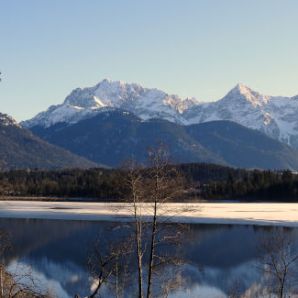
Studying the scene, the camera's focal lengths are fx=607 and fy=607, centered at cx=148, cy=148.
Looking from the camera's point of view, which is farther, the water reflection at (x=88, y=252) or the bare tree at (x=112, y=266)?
the water reflection at (x=88, y=252)

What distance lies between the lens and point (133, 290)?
3472 centimetres

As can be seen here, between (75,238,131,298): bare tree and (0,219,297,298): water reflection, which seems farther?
(0,219,297,298): water reflection

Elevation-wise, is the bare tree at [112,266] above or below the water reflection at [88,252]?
above

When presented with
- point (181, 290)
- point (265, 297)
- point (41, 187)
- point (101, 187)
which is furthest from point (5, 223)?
point (41, 187)

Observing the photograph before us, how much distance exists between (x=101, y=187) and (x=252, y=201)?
40.3 m

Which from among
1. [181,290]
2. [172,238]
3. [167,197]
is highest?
[167,197]

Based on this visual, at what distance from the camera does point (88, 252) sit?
50250 mm

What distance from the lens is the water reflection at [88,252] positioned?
136 ft

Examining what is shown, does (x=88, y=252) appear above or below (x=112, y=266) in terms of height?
below

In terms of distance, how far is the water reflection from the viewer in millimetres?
41594

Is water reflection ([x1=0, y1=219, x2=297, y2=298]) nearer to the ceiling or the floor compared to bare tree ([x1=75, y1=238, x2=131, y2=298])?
nearer to the floor

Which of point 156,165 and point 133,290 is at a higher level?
point 156,165

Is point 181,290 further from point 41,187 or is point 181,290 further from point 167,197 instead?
point 41,187

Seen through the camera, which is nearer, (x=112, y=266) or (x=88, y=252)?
(x=112, y=266)
